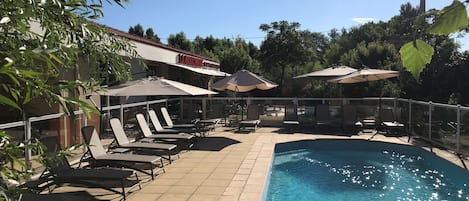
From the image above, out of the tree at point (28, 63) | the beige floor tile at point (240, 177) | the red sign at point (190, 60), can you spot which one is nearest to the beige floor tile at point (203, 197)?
the beige floor tile at point (240, 177)

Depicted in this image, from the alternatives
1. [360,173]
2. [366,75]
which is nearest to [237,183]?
[360,173]

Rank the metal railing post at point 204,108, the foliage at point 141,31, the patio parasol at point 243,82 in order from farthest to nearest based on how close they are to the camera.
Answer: the foliage at point 141,31 → the metal railing post at point 204,108 → the patio parasol at point 243,82

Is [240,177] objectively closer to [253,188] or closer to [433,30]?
[253,188]

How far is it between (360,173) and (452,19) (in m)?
9.66

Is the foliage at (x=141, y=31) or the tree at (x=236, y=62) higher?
the foliage at (x=141, y=31)

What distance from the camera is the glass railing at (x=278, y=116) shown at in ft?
25.9

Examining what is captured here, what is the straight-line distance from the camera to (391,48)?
32.1m

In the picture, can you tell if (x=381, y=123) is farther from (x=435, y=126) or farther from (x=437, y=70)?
(x=437, y=70)

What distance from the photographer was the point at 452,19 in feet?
1.90

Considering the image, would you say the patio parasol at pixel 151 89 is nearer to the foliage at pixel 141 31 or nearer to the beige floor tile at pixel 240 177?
the beige floor tile at pixel 240 177

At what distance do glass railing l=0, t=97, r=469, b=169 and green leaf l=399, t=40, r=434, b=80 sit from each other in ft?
21.6

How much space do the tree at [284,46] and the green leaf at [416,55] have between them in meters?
30.0

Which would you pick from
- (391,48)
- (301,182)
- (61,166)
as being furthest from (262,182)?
(391,48)

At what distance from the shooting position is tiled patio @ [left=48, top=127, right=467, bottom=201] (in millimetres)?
6520
